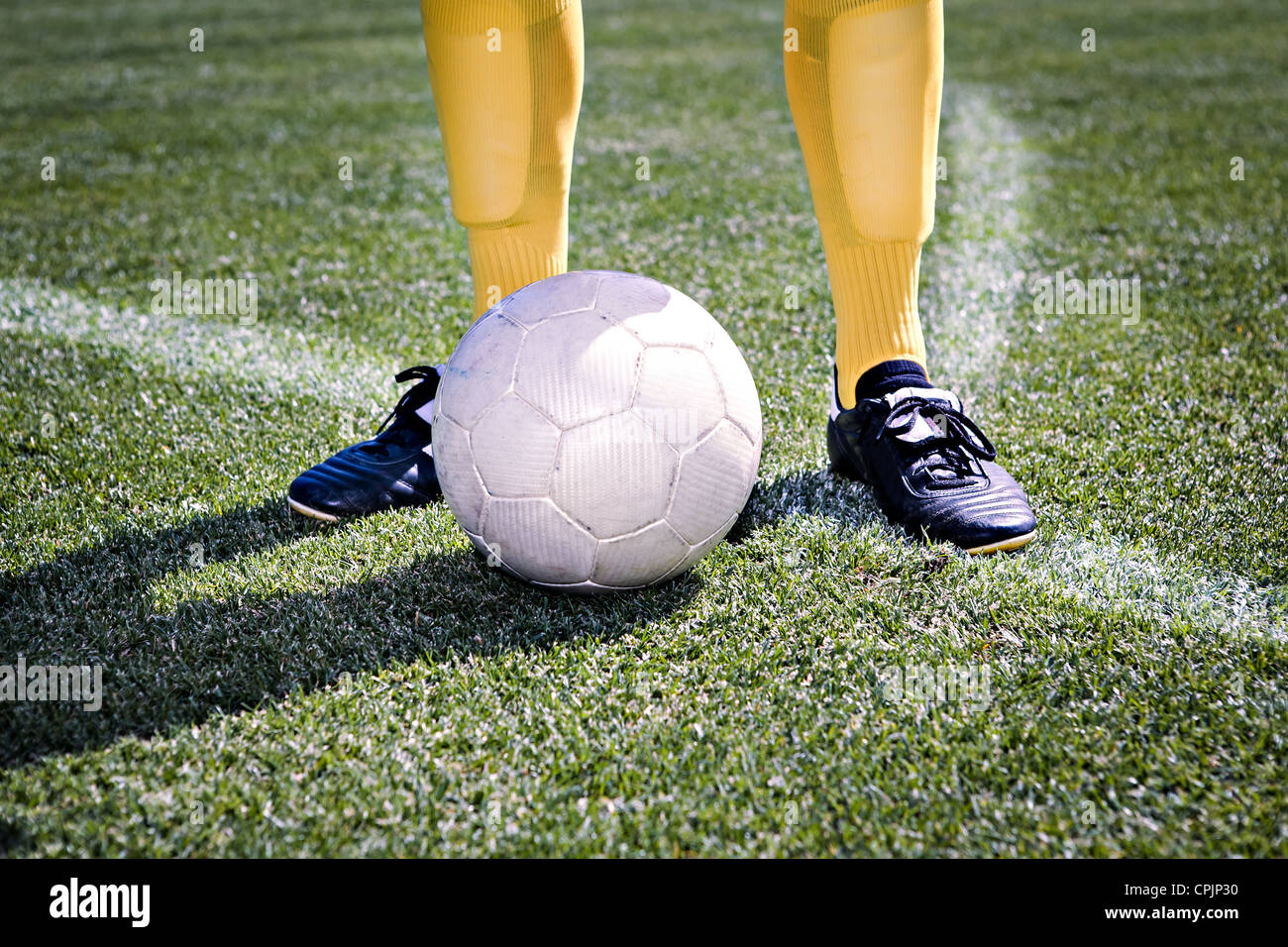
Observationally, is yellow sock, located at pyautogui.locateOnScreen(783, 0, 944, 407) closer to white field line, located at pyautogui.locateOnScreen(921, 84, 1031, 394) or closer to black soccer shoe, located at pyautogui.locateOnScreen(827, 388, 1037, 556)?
black soccer shoe, located at pyautogui.locateOnScreen(827, 388, 1037, 556)

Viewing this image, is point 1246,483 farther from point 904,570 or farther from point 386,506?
point 386,506

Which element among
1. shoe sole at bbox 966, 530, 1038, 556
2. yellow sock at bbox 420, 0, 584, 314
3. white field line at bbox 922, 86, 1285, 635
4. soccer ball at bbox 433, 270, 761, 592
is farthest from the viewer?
yellow sock at bbox 420, 0, 584, 314

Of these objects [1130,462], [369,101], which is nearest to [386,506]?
[1130,462]

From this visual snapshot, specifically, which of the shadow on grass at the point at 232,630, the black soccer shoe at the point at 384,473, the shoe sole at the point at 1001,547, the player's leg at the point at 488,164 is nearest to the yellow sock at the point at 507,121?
the player's leg at the point at 488,164

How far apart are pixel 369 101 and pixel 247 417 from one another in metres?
6.07

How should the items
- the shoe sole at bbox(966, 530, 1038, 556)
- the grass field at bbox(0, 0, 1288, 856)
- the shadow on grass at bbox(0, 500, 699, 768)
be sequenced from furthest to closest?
the shoe sole at bbox(966, 530, 1038, 556), the shadow on grass at bbox(0, 500, 699, 768), the grass field at bbox(0, 0, 1288, 856)

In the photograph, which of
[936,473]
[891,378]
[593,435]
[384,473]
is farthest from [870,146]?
[384,473]

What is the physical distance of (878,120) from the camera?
7.71 ft

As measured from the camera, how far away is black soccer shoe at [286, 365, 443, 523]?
2455mm

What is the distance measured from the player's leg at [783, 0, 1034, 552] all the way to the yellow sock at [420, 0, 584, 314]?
57 centimetres

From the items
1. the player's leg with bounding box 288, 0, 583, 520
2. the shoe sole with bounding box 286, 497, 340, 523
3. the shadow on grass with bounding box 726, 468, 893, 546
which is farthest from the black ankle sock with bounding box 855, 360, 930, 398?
the shoe sole with bounding box 286, 497, 340, 523

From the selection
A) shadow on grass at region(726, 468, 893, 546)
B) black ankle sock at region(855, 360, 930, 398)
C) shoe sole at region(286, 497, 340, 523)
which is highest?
black ankle sock at region(855, 360, 930, 398)

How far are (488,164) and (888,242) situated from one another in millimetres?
995

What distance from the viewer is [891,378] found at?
8.18ft
